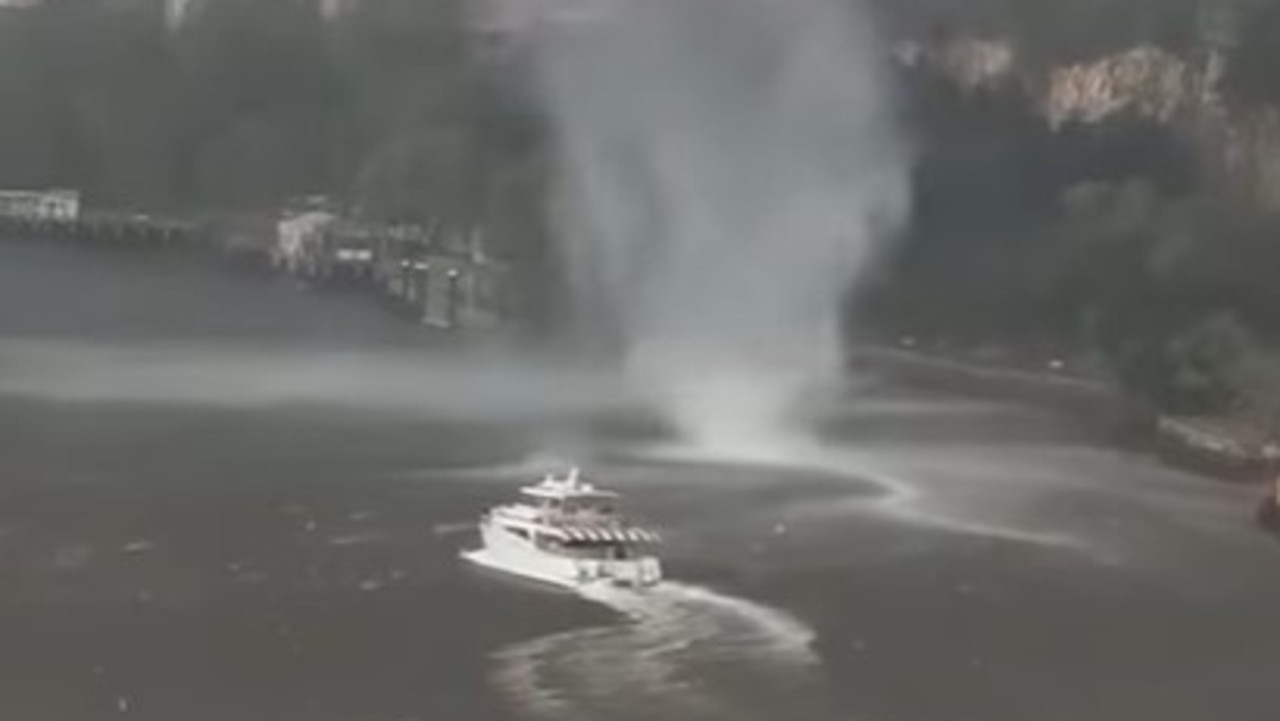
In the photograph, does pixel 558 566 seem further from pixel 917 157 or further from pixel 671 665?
pixel 917 157

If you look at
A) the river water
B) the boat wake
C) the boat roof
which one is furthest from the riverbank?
the boat wake

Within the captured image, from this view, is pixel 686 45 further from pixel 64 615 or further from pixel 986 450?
pixel 64 615

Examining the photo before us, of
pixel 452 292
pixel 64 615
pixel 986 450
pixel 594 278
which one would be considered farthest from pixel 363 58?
pixel 64 615

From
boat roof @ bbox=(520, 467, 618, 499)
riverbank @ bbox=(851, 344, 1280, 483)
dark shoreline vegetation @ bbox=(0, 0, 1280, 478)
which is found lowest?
boat roof @ bbox=(520, 467, 618, 499)

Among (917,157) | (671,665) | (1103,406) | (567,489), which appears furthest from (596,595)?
(917,157)

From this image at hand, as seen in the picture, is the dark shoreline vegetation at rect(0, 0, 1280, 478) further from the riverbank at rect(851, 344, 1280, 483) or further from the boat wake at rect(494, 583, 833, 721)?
the boat wake at rect(494, 583, 833, 721)

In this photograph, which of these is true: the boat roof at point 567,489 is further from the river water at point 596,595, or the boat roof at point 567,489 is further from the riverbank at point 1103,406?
the riverbank at point 1103,406
